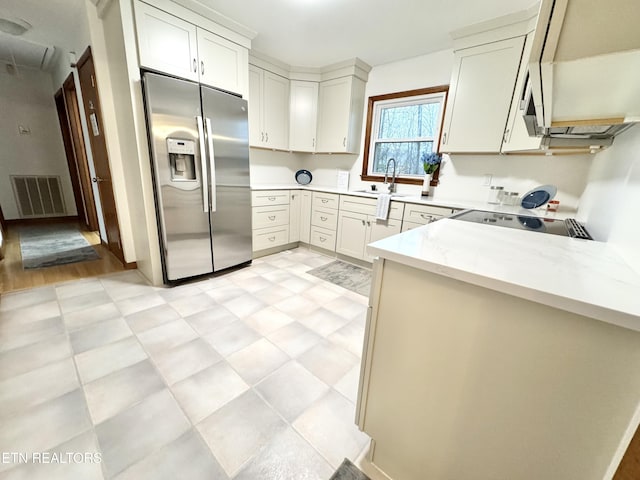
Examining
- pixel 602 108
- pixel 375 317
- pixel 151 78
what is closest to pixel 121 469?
pixel 375 317

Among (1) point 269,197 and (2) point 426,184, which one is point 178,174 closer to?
(1) point 269,197

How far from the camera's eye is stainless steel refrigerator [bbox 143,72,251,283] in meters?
2.11

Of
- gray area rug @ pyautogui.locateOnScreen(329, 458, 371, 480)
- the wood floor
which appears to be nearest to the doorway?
the wood floor

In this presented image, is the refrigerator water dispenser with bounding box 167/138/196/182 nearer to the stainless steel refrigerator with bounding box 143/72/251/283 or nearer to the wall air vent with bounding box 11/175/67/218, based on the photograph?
the stainless steel refrigerator with bounding box 143/72/251/283

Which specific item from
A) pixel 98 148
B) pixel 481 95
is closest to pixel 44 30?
pixel 98 148

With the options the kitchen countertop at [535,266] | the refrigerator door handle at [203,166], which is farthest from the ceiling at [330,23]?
the kitchen countertop at [535,266]

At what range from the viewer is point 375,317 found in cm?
92

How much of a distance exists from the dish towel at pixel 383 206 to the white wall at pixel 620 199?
1506 mm

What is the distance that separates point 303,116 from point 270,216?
1480mm

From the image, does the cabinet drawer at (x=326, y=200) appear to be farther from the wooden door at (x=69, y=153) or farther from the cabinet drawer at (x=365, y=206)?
the wooden door at (x=69, y=153)

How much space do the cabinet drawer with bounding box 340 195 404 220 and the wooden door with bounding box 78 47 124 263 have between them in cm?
252

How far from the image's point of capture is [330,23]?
7.66 feet

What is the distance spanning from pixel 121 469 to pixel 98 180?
10.2 feet

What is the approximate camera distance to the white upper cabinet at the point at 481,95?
6.97 feet
